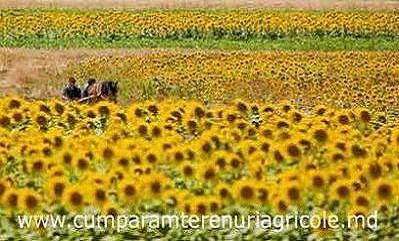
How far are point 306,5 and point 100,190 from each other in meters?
32.0

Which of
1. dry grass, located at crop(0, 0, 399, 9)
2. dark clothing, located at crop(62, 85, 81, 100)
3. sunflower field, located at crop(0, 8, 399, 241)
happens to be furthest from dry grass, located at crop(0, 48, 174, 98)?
sunflower field, located at crop(0, 8, 399, 241)

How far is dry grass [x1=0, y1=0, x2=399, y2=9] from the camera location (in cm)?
3638

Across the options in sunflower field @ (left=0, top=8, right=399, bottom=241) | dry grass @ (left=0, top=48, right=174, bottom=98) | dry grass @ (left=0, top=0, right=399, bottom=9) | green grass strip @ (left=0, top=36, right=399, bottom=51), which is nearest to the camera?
sunflower field @ (left=0, top=8, right=399, bottom=241)

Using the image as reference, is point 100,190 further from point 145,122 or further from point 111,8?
point 111,8

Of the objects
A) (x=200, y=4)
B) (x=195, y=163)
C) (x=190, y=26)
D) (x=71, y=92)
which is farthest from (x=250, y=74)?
(x=200, y=4)

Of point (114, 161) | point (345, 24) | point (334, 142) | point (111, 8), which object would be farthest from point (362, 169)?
point (111, 8)

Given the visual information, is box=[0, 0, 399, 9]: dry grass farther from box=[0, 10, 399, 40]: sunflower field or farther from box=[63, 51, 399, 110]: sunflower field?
box=[63, 51, 399, 110]: sunflower field

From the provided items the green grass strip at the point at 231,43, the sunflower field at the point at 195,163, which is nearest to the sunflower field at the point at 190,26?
the green grass strip at the point at 231,43

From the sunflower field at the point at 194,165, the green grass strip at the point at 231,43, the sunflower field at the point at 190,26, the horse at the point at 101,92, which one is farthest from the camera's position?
the sunflower field at the point at 190,26

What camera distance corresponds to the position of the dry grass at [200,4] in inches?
1432

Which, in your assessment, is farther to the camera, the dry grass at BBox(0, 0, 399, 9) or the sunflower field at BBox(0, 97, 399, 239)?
the dry grass at BBox(0, 0, 399, 9)

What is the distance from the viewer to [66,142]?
21.4ft

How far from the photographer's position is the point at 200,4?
36.9 metres

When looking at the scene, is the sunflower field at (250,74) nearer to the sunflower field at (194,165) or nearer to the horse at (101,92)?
the horse at (101,92)
